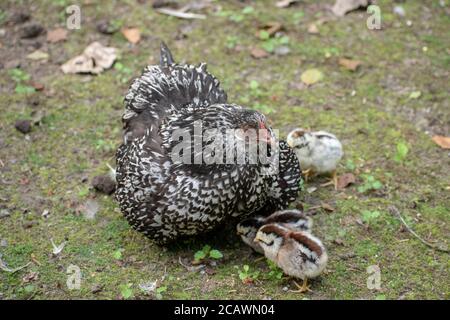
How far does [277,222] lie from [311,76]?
2.57 m

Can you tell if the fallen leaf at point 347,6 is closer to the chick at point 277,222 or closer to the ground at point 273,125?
the ground at point 273,125

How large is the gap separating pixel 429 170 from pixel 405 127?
2.18ft

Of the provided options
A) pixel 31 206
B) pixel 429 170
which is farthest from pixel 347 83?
pixel 31 206

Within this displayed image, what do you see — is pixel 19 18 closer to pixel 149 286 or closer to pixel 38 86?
pixel 38 86

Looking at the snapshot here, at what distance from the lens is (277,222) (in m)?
4.63

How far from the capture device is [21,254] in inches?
189

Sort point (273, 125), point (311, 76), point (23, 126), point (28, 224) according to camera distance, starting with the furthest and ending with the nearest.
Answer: point (311, 76) → point (273, 125) → point (23, 126) → point (28, 224)

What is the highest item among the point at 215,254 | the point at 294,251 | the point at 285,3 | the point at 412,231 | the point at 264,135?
A: the point at 264,135

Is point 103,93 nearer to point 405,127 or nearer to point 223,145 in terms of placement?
point 223,145

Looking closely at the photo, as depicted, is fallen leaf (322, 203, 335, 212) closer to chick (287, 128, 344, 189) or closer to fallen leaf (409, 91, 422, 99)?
chick (287, 128, 344, 189)

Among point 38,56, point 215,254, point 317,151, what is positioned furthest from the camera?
point 38,56

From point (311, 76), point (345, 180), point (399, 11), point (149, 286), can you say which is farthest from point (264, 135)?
point (399, 11)

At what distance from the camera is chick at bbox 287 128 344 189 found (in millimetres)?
5359

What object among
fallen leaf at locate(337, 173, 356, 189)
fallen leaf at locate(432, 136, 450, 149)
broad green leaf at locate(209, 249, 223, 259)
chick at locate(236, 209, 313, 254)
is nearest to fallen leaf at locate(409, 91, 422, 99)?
fallen leaf at locate(432, 136, 450, 149)
